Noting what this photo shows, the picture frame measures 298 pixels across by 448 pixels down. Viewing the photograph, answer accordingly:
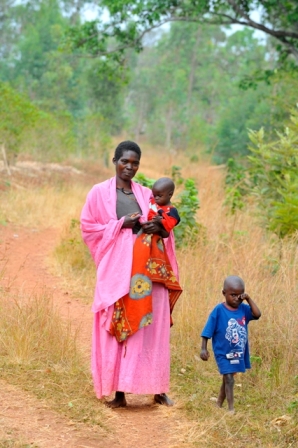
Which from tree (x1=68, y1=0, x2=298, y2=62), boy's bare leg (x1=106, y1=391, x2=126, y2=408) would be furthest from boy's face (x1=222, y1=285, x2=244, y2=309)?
tree (x1=68, y1=0, x2=298, y2=62)

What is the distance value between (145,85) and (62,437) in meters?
36.9

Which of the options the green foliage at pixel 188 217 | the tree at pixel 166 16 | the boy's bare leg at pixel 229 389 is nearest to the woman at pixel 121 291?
the boy's bare leg at pixel 229 389

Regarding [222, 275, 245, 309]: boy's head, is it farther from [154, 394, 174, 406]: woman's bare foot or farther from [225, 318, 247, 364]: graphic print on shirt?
[154, 394, 174, 406]: woman's bare foot

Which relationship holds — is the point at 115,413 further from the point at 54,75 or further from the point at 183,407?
the point at 54,75

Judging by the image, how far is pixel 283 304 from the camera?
533 centimetres

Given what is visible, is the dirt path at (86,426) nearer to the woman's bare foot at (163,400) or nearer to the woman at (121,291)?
the woman's bare foot at (163,400)

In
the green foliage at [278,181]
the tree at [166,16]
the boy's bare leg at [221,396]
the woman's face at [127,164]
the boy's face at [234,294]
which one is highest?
the tree at [166,16]

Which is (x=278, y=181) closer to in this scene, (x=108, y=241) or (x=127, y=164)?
(x=127, y=164)

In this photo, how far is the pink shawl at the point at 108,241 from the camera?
174 inches

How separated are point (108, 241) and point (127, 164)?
1.65 feet

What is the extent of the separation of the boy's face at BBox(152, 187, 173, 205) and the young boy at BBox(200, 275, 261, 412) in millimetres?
627

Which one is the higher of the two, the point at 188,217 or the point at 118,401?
the point at 188,217

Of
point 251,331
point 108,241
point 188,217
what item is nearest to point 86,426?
point 108,241

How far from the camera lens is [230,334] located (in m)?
4.38
